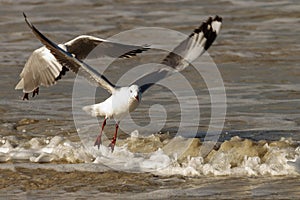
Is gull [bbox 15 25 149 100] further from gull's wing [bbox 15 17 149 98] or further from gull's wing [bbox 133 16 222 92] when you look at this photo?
gull's wing [bbox 133 16 222 92]

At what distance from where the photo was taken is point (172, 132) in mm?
10156

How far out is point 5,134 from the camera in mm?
10172

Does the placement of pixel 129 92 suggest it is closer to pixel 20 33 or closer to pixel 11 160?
pixel 11 160

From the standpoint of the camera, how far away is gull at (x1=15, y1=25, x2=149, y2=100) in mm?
10265

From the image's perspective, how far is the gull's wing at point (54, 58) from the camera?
10.3 metres

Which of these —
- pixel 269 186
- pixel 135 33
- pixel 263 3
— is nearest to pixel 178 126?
pixel 269 186

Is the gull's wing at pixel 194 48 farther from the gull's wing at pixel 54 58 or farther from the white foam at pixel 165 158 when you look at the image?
the gull's wing at pixel 54 58

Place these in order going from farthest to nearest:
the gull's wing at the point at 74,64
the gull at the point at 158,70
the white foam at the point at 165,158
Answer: the gull at the point at 158,70 < the gull's wing at the point at 74,64 < the white foam at the point at 165,158

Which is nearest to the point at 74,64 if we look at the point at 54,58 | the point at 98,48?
the point at 54,58

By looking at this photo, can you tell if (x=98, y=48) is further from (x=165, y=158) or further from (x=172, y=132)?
(x=165, y=158)

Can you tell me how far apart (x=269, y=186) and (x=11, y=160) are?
2.75 metres

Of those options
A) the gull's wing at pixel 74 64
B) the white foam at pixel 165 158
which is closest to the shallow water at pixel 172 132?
the white foam at pixel 165 158

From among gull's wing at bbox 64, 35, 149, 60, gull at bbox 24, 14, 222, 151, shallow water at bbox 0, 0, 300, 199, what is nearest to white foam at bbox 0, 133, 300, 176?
shallow water at bbox 0, 0, 300, 199

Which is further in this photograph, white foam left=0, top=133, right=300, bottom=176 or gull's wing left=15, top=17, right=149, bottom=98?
gull's wing left=15, top=17, right=149, bottom=98
